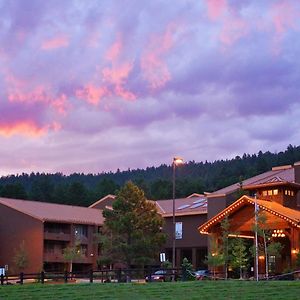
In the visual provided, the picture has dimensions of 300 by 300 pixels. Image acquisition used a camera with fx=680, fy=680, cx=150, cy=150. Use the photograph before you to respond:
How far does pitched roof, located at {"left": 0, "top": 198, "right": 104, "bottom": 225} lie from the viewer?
78.8m

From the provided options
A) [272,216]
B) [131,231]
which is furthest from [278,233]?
[131,231]

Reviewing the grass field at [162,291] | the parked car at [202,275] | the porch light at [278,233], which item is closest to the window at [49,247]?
the parked car at [202,275]

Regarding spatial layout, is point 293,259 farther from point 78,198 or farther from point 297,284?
point 78,198

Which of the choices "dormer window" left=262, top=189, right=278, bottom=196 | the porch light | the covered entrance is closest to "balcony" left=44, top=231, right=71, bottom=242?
the covered entrance

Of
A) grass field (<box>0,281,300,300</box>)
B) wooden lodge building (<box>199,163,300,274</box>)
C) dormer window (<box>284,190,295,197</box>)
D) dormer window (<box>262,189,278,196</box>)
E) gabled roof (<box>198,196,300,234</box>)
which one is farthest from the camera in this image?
dormer window (<box>262,189,278,196</box>)

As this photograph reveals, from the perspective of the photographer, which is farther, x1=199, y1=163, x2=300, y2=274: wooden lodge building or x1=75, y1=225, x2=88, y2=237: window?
x1=75, y1=225, x2=88, y2=237: window

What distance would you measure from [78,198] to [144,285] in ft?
301

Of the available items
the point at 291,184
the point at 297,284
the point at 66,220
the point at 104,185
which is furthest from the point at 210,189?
the point at 297,284

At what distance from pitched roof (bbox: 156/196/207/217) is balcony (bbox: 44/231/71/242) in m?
11.5

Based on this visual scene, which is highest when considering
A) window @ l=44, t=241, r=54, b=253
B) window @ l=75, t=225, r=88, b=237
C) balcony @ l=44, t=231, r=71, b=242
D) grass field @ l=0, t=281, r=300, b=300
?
window @ l=75, t=225, r=88, b=237

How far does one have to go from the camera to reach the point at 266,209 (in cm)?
5331

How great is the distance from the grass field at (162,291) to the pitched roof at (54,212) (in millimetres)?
44628

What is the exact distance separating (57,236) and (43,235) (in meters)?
2.53

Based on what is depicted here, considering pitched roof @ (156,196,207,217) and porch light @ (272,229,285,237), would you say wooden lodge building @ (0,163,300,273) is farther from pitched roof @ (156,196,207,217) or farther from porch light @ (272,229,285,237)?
porch light @ (272,229,285,237)
